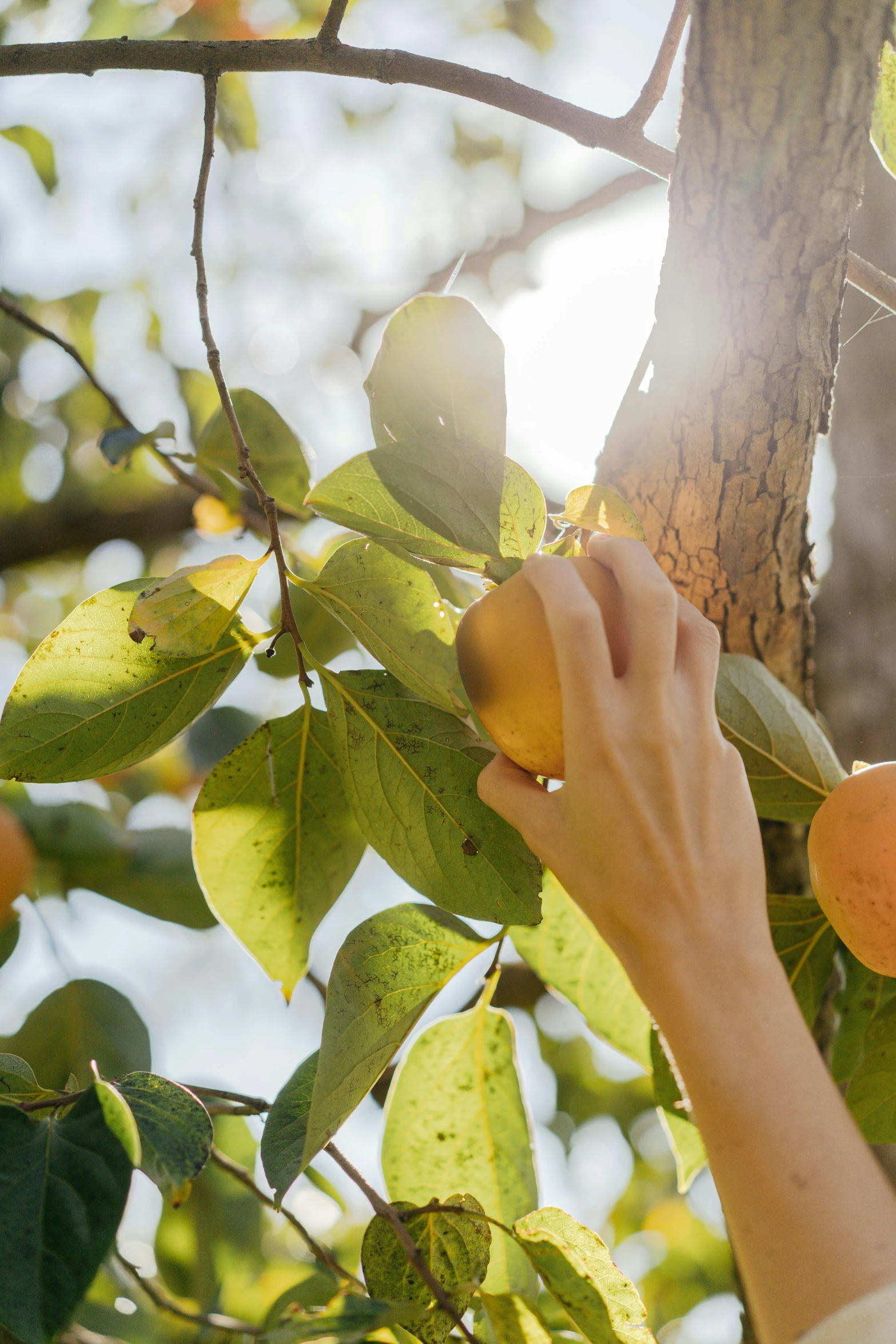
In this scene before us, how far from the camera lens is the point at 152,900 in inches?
32.6

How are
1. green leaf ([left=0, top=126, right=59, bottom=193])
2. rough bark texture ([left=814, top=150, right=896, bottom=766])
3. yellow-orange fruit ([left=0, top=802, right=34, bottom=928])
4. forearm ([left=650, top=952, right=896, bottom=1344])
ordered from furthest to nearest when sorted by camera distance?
green leaf ([left=0, top=126, right=59, bottom=193])
rough bark texture ([left=814, top=150, right=896, bottom=766])
yellow-orange fruit ([left=0, top=802, right=34, bottom=928])
forearm ([left=650, top=952, right=896, bottom=1344])

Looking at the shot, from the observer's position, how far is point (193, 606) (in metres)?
0.49

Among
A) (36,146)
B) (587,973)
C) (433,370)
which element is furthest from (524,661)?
(36,146)

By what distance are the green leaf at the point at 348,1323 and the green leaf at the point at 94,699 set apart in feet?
0.99

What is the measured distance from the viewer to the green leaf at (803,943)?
1.99 feet

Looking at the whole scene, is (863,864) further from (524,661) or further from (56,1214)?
(56,1214)

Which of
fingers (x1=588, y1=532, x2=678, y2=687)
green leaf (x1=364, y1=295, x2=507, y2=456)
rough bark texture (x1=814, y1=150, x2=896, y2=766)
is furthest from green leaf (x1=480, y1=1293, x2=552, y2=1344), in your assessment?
rough bark texture (x1=814, y1=150, x2=896, y2=766)

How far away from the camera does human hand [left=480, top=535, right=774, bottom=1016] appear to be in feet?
1.18

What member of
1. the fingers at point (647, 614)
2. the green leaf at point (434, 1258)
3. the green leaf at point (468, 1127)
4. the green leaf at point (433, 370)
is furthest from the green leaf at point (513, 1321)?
the green leaf at point (433, 370)

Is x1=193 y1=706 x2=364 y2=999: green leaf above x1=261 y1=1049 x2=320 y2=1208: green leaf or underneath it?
above

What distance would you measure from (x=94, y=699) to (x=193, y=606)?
84mm

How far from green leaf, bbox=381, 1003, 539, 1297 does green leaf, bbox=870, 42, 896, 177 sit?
0.65m

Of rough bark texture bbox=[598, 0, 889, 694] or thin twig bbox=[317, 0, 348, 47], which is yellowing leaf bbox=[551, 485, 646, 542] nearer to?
rough bark texture bbox=[598, 0, 889, 694]

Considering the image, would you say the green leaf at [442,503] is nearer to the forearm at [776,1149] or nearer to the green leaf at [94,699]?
the green leaf at [94,699]
